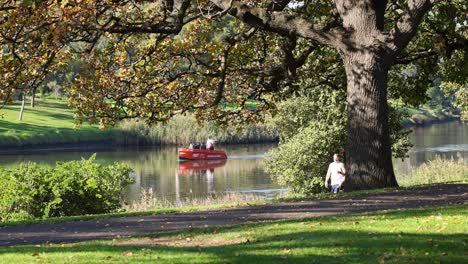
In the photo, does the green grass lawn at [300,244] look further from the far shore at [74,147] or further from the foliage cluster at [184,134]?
the far shore at [74,147]

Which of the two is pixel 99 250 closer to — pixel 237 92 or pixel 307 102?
pixel 237 92

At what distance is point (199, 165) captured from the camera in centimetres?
6144

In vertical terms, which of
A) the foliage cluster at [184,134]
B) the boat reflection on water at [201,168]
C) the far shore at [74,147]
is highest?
the foliage cluster at [184,134]

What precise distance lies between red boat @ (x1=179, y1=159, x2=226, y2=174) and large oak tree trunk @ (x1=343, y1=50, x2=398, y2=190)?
123 feet

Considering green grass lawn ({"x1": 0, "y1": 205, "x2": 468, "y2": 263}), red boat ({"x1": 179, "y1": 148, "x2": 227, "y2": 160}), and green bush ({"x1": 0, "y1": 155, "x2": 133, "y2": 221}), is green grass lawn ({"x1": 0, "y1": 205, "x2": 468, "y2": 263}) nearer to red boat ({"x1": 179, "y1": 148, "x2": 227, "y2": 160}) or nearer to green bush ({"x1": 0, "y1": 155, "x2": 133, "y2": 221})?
green bush ({"x1": 0, "y1": 155, "x2": 133, "y2": 221})

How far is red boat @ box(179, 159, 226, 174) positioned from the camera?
58.2 meters

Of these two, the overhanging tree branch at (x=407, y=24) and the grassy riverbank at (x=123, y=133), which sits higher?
the overhanging tree branch at (x=407, y=24)

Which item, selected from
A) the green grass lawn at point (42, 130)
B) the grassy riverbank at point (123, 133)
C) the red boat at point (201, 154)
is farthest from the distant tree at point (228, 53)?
the green grass lawn at point (42, 130)

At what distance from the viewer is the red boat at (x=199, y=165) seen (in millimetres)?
58231

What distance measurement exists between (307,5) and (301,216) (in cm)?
1229

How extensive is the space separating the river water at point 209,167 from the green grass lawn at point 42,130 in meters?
7.68

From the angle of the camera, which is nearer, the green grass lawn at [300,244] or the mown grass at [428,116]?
the green grass lawn at [300,244]

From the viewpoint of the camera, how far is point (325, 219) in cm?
1350

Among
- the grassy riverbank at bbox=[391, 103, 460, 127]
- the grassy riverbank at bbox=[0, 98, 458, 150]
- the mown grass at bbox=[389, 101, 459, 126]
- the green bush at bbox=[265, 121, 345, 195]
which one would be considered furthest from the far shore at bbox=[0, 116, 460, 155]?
the green bush at bbox=[265, 121, 345, 195]
